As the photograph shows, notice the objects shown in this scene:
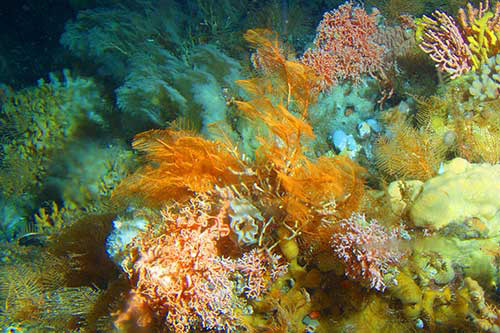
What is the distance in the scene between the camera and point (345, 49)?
14.0ft

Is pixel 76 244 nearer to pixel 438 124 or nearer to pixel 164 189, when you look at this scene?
pixel 164 189

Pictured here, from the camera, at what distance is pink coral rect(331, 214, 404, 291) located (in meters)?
2.17

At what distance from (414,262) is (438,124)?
192 centimetres

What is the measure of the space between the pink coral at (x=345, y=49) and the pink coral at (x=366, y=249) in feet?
8.58

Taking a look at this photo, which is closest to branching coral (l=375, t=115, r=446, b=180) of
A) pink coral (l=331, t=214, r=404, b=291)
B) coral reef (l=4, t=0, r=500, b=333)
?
coral reef (l=4, t=0, r=500, b=333)

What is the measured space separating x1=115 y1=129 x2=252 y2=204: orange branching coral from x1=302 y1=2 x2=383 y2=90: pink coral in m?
2.34

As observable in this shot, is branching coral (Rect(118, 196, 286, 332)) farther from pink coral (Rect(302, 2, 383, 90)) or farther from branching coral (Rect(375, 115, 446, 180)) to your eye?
pink coral (Rect(302, 2, 383, 90))

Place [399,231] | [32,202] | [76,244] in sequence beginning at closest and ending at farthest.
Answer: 1. [399,231]
2. [76,244]
3. [32,202]

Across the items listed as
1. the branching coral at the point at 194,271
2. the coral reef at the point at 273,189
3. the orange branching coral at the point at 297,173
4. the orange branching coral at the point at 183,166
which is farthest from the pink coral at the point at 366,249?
the orange branching coral at the point at 183,166

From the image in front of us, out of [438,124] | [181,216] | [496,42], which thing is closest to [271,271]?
[181,216]

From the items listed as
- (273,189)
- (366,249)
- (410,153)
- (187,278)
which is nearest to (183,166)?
(273,189)

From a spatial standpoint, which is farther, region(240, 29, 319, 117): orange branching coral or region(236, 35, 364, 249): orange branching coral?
region(240, 29, 319, 117): orange branching coral

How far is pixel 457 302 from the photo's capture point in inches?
92.8

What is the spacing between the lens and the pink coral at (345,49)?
427 centimetres
